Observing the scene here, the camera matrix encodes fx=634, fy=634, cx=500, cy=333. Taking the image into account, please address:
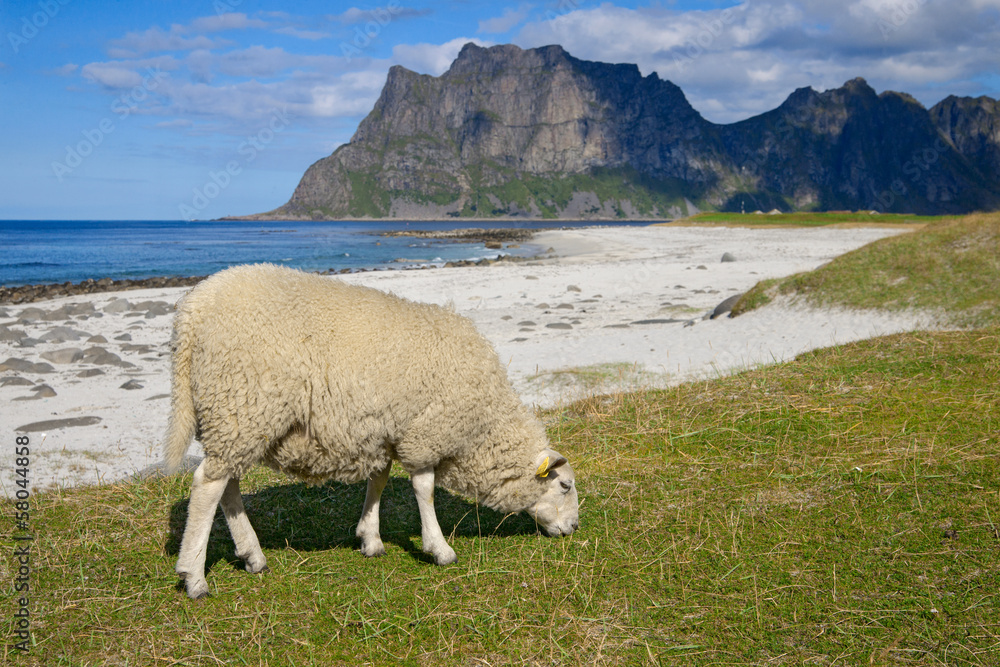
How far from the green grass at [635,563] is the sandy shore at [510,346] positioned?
2400 mm

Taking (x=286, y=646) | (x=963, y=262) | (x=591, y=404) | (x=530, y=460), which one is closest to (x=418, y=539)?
(x=530, y=460)

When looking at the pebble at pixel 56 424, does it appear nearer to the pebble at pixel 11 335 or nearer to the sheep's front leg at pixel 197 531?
the sheep's front leg at pixel 197 531

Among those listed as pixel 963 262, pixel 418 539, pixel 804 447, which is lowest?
pixel 418 539

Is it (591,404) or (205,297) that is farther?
(591,404)

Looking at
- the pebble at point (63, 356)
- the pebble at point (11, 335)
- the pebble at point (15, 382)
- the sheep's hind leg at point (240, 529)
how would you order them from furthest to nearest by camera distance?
the pebble at point (11, 335), the pebble at point (63, 356), the pebble at point (15, 382), the sheep's hind leg at point (240, 529)

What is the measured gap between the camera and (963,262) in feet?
44.8

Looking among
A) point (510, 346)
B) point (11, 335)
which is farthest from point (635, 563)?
point (11, 335)

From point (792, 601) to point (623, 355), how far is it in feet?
30.1

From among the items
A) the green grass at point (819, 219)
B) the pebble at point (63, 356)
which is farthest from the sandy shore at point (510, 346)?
the green grass at point (819, 219)

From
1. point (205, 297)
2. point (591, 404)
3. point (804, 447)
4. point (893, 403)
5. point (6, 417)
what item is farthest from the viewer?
point (6, 417)

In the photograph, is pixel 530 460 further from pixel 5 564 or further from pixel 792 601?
pixel 5 564

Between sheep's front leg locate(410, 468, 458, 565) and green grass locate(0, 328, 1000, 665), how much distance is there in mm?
142

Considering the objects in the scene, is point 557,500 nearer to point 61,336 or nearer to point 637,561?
point 637,561

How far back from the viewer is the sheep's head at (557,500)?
5.71 meters
